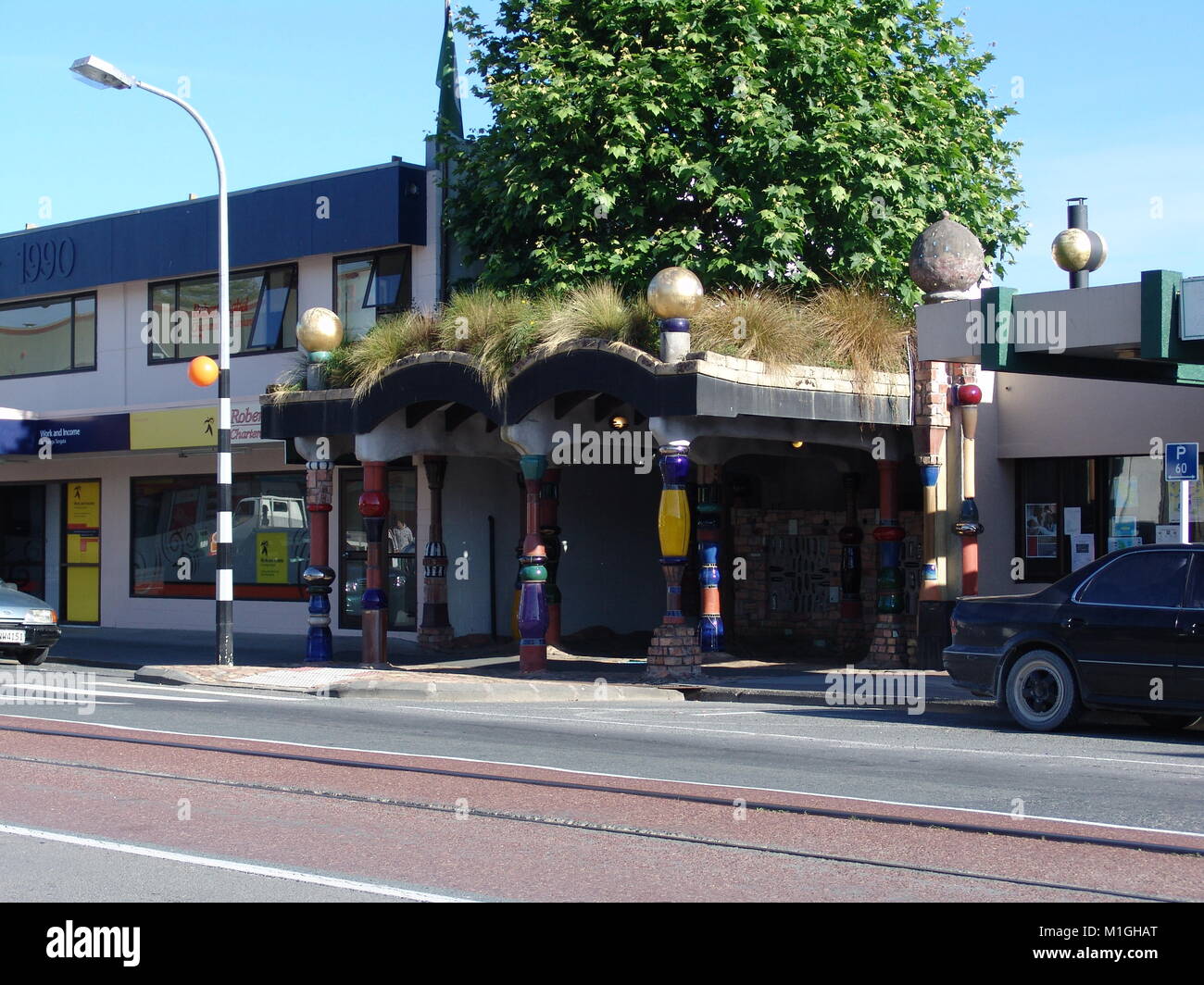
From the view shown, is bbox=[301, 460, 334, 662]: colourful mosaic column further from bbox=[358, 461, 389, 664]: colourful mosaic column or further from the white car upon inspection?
the white car

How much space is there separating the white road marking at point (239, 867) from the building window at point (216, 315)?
58.2 ft

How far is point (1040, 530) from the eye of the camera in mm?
20578

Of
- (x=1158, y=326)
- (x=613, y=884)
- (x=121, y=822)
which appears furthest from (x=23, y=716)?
(x=1158, y=326)

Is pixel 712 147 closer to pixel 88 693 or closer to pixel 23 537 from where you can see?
pixel 88 693

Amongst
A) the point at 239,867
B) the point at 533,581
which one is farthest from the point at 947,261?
the point at 239,867

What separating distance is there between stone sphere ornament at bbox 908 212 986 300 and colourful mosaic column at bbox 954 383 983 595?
1.36 metres

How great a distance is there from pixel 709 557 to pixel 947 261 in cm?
554

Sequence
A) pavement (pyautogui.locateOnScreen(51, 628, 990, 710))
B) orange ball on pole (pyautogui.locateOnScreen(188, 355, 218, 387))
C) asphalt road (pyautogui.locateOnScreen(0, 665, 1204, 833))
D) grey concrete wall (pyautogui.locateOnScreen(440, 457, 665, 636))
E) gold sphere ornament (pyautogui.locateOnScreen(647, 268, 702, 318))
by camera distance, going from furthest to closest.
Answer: grey concrete wall (pyautogui.locateOnScreen(440, 457, 665, 636))
orange ball on pole (pyautogui.locateOnScreen(188, 355, 218, 387))
pavement (pyautogui.locateOnScreen(51, 628, 990, 710))
gold sphere ornament (pyautogui.locateOnScreen(647, 268, 702, 318))
asphalt road (pyautogui.locateOnScreen(0, 665, 1204, 833))

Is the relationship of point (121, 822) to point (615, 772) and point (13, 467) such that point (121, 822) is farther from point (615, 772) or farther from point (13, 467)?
point (13, 467)

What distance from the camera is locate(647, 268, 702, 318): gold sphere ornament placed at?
1662cm

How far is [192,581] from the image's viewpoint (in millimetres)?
27016

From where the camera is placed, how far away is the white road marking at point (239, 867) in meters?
6.57

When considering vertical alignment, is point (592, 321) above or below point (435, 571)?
above

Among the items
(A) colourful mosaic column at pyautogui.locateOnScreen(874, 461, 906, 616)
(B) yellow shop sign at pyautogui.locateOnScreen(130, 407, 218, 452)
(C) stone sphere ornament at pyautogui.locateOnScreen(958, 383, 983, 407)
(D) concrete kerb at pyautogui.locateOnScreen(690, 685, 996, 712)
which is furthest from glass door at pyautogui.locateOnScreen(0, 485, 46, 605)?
(C) stone sphere ornament at pyautogui.locateOnScreen(958, 383, 983, 407)
